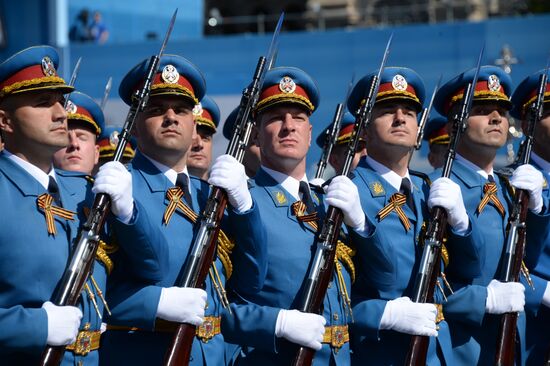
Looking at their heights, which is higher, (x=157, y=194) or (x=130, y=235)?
(x=157, y=194)

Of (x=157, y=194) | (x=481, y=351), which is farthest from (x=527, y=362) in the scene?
(x=157, y=194)

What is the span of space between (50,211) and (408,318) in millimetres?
1872

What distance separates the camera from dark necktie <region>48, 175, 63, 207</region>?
4.59m

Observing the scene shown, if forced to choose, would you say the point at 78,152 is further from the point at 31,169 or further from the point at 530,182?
the point at 530,182

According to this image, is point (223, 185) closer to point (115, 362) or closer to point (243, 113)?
point (243, 113)

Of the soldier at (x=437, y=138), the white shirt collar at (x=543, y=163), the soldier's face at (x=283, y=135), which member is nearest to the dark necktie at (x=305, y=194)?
the soldier's face at (x=283, y=135)

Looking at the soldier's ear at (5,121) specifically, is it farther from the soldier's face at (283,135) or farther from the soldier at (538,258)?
the soldier at (538,258)

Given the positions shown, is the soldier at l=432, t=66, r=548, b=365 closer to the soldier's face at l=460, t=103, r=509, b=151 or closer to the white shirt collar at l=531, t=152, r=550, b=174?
the soldier's face at l=460, t=103, r=509, b=151

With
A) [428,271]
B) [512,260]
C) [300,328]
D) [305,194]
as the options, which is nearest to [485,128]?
[512,260]

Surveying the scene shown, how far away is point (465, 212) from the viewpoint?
559cm

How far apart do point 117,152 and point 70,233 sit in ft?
1.43

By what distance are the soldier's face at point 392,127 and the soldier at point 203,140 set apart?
140cm

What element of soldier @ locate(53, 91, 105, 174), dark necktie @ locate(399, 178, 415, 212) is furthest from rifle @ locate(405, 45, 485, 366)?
soldier @ locate(53, 91, 105, 174)

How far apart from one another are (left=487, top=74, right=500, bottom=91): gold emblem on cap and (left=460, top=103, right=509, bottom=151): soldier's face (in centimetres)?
11
